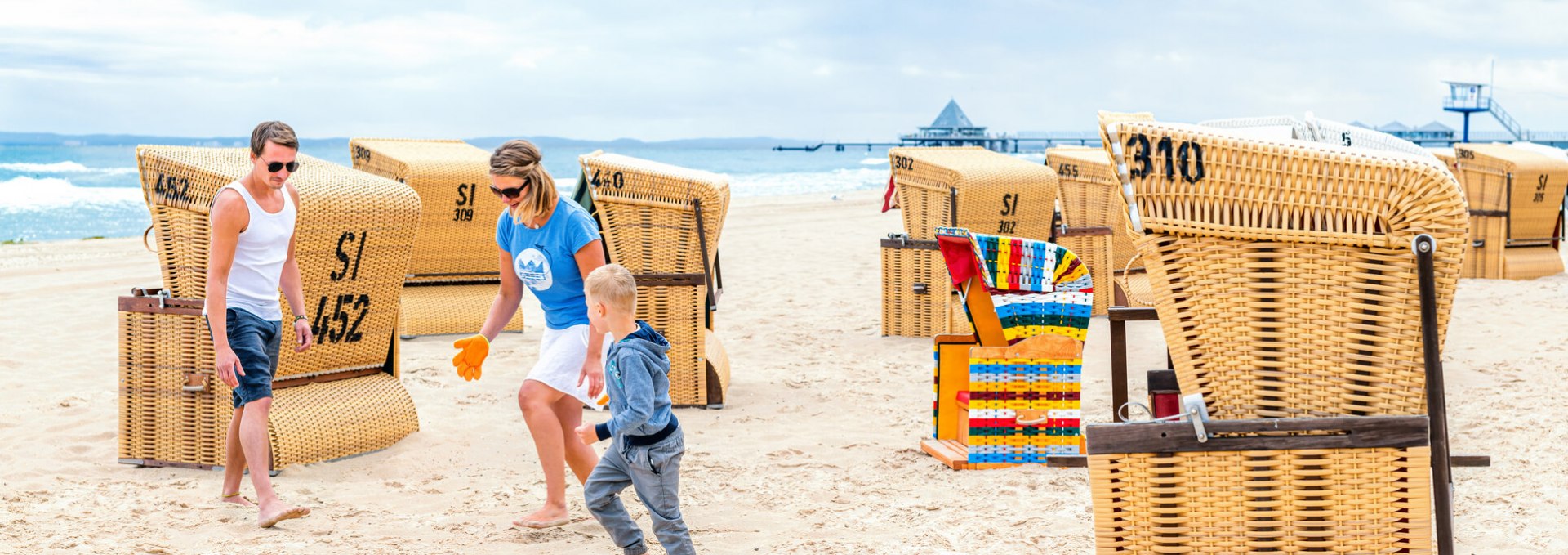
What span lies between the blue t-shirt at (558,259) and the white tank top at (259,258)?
893 millimetres

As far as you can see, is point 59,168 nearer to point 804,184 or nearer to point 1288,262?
point 804,184

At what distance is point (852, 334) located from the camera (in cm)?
1020

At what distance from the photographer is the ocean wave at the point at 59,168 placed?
189 ft

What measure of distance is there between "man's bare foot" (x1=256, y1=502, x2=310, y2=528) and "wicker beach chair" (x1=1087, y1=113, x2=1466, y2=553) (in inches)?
134

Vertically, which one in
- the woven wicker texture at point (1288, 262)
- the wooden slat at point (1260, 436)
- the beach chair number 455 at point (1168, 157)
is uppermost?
Result: the beach chair number 455 at point (1168, 157)

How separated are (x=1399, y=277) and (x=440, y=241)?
321 inches

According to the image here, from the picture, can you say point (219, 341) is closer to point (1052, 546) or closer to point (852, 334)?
point (1052, 546)

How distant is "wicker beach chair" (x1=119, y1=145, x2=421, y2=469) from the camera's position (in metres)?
5.56

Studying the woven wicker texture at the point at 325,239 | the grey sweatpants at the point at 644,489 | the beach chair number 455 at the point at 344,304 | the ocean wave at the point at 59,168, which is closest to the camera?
the grey sweatpants at the point at 644,489

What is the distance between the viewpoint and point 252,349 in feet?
15.4

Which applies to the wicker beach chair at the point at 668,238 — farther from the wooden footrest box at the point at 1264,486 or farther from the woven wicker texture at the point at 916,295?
the wooden footrest box at the point at 1264,486

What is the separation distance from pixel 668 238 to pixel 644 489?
3.12 m

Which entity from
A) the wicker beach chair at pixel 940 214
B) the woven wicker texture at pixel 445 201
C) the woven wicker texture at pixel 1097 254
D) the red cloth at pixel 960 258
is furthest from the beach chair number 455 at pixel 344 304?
the woven wicker texture at pixel 1097 254

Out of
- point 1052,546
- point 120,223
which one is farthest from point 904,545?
point 120,223
